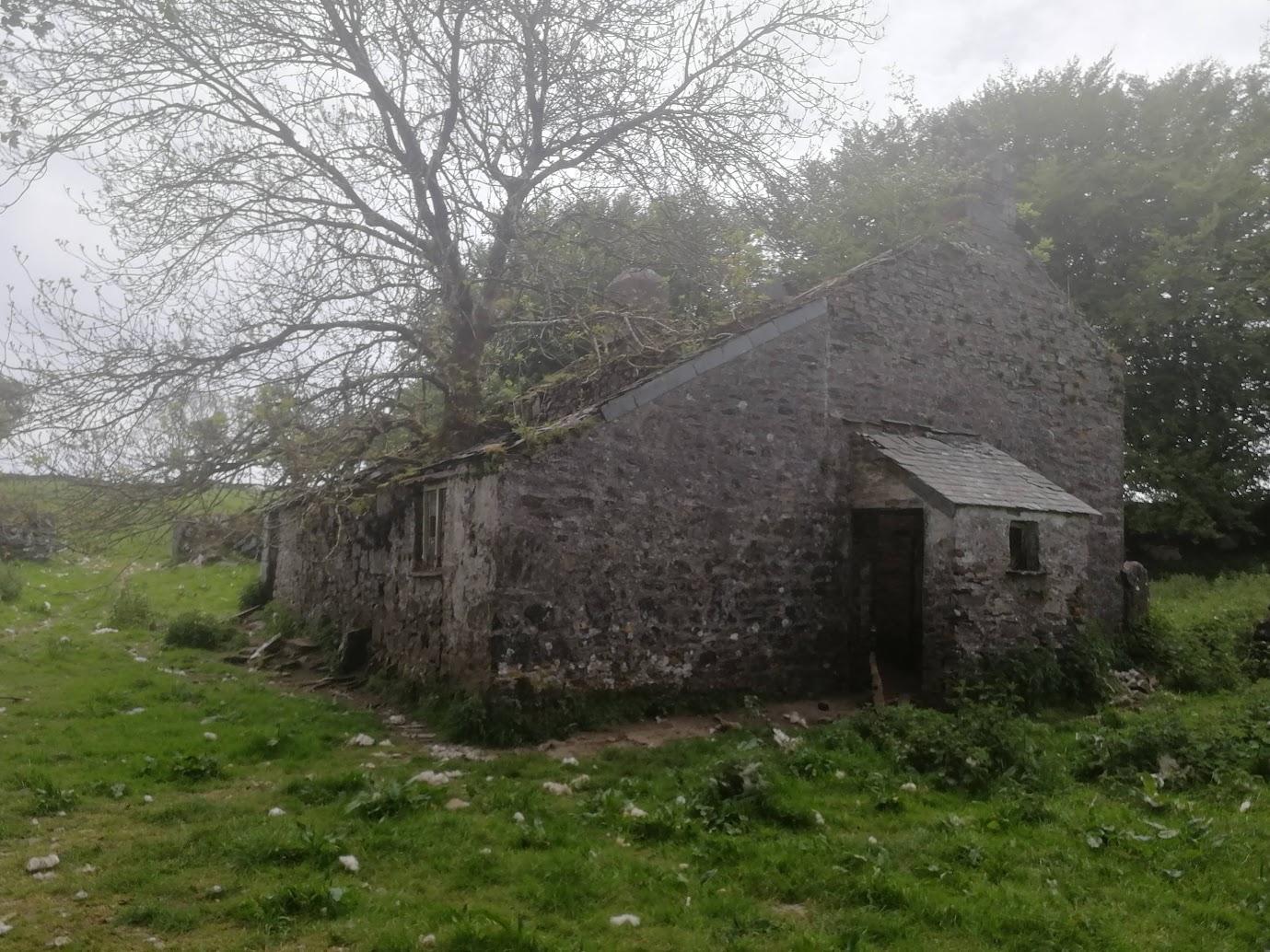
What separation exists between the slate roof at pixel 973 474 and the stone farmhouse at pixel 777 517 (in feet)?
0.17

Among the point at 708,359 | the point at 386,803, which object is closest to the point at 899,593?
the point at 708,359

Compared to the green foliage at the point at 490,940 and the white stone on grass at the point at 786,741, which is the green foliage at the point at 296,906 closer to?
the green foliage at the point at 490,940

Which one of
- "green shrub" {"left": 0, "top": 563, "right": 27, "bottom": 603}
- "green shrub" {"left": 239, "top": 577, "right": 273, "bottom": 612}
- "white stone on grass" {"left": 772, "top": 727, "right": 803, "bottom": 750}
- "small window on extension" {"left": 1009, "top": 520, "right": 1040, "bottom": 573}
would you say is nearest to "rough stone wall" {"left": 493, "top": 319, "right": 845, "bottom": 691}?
"white stone on grass" {"left": 772, "top": 727, "right": 803, "bottom": 750}

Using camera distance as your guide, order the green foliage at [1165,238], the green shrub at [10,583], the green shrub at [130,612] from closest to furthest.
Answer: the green shrub at [130,612] → the green shrub at [10,583] → the green foliage at [1165,238]

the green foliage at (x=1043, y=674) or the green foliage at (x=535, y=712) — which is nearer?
the green foliage at (x=535, y=712)

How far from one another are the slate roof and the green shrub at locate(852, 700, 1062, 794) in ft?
9.59

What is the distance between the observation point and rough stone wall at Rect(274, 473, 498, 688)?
34.1ft

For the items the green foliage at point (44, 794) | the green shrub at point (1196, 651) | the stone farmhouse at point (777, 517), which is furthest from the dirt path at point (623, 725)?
the green shrub at point (1196, 651)

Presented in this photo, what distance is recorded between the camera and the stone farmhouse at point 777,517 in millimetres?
10430

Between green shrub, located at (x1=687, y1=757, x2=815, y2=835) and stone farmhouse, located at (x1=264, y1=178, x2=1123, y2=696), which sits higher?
stone farmhouse, located at (x1=264, y1=178, x2=1123, y2=696)

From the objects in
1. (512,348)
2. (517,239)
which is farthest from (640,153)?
(512,348)

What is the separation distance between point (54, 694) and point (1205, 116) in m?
28.5

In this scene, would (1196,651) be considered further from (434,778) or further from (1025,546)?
(434,778)

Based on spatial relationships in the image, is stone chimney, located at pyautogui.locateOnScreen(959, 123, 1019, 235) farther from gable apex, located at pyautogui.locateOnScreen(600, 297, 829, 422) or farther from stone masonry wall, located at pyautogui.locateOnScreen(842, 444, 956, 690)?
stone masonry wall, located at pyautogui.locateOnScreen(842, 444, 956, 690)
